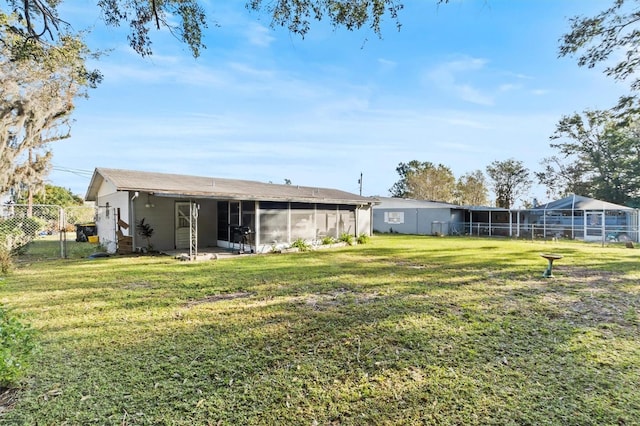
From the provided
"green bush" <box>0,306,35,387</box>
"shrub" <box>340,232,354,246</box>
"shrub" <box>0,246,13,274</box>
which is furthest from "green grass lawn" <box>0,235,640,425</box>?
"shrub" <box>340,232,354,246</box>

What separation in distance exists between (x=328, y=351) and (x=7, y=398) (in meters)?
2.88

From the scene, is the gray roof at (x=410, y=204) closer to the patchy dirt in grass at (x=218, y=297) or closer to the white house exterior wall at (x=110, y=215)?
the white house exterior wall at (x=110, y=215)

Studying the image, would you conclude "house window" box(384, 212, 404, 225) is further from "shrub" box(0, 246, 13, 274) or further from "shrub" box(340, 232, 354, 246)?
"shrub" box(0, 246, 13, 274)

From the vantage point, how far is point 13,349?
9.23 feet

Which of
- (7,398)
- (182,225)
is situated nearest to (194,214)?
(182,225)

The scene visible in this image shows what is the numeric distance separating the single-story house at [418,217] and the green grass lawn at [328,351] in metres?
16.6

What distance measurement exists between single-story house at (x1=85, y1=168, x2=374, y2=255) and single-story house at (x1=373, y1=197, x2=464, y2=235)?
10.8 meters

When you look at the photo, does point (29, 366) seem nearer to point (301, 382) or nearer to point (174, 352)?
point (174, 352)

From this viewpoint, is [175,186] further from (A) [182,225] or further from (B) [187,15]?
(B) [187,15]

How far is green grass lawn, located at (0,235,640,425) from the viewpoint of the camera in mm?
2520

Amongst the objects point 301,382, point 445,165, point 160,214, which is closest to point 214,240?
point 160,214

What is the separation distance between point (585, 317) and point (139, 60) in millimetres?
7843

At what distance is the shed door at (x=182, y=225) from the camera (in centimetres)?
1239

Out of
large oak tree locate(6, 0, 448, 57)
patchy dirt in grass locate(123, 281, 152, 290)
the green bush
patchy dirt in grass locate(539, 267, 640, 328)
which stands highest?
large oak tree locate(6, 0, 448, 57)
